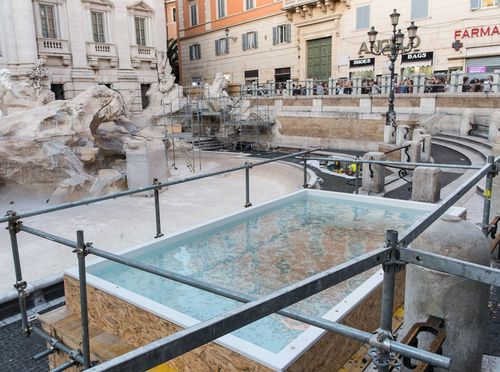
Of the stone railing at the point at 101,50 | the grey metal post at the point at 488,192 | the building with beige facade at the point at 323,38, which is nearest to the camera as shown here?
the grey metal post at the point at 488,192

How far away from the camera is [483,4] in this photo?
2330cm

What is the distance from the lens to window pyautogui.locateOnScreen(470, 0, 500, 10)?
22.8m

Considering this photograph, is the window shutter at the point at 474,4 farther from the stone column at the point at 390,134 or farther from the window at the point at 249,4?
the window at the point at 249,4

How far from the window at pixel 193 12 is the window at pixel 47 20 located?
17.0 m

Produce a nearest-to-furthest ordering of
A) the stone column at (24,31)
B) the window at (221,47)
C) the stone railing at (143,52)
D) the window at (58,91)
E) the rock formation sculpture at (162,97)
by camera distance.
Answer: the stone column at (24,31) → the window at (58,91) → the rock formation sculpture at (162,97) → the stone railing at (143,52) → the window at (221,47)

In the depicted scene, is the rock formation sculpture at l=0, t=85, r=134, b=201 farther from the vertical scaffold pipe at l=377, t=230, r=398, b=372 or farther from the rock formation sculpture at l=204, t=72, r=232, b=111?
the vertical scaffold pipe at l=377, t=230, r=398, b=372

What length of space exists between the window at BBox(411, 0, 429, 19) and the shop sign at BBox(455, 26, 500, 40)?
8.10 feet

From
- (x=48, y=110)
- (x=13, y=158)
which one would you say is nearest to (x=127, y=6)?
(x=48, y=110)

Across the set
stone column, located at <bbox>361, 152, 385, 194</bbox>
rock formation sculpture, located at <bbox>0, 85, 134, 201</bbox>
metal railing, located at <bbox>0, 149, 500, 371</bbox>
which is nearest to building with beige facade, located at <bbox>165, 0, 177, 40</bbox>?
rock formation sculpture, located at <bbox>0, 85, 134, 201</bbox>

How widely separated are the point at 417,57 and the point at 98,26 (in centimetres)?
2235

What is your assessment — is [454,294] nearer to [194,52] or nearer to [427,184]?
[427,184]

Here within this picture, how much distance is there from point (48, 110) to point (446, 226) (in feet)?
55.6

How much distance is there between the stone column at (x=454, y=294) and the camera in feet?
8.93

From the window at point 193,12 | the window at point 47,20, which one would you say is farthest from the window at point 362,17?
the window at point 47,20
